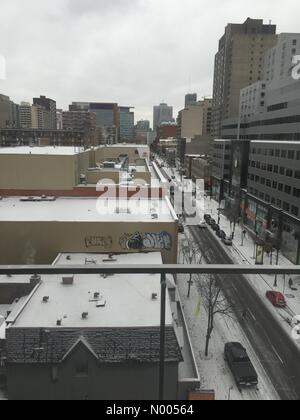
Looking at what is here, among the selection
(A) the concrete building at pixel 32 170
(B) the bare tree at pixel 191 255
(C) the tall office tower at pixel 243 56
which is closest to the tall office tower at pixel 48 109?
(C) the tall office tower at pixel 243 56

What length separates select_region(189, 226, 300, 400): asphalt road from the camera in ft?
7.54

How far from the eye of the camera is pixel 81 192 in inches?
678

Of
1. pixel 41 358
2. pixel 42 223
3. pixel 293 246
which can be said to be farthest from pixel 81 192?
pixel 41 358

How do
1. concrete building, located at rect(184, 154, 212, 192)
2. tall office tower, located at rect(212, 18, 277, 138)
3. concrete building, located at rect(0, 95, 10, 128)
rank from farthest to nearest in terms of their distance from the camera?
1. concrete building, located at rect(0, 95, 10, 128)
2. tall office tower, located at rect(212, 18, 277, 138)
3. concrete building, located at rect(184, 154, 212, 192)

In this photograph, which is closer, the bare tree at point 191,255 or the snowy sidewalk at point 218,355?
the snowy sidewalk at point 218,355

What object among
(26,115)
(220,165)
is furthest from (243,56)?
(26,115)

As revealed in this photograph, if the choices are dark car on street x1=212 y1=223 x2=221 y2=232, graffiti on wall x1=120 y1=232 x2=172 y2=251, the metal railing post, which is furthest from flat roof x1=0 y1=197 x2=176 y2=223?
the metal railing post

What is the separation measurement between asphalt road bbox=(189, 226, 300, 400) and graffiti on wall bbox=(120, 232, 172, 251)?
7.33 m

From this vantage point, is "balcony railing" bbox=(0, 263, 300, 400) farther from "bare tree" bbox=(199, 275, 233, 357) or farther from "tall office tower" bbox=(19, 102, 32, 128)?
"tall office tower" bbox=(19, 102, 32, 128)

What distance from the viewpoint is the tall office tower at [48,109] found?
11256cm

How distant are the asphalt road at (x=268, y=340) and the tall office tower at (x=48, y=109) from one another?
113 meters

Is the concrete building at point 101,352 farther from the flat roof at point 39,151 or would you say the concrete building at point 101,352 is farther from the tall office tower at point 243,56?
the tall office tower at point 243,56
